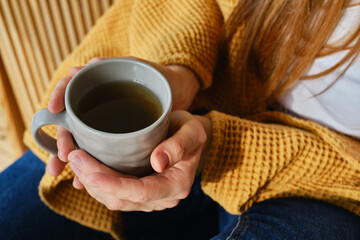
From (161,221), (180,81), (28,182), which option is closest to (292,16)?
(180,81)

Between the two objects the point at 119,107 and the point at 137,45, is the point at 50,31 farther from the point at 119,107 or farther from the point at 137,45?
the point at 119,107

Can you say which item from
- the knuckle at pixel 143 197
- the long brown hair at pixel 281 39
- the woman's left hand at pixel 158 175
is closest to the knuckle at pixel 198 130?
the woman's left hand at pixel 158 175

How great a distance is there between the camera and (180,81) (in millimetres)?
626

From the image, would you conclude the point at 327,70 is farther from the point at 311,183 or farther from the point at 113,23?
the point at 113,23

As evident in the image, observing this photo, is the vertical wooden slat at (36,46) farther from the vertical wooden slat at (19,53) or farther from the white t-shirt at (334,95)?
the white t-shirt at (334,95)

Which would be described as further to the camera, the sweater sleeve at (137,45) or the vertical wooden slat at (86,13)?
the vertical wooden slat at (86,13)

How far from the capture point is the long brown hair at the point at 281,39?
1.82ft

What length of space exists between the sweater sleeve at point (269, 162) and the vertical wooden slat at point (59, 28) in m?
0.69

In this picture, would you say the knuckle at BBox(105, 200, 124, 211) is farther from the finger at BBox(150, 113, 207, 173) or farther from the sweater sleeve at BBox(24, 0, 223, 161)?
the sweater sleeve at BBox(24, 0, 223, 161)

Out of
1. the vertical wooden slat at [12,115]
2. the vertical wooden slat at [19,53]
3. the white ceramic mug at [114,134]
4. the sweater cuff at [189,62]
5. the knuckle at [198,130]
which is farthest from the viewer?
the vertical wooden slat at [12,115]

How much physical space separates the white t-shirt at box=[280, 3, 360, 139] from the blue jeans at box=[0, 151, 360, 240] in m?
0.16

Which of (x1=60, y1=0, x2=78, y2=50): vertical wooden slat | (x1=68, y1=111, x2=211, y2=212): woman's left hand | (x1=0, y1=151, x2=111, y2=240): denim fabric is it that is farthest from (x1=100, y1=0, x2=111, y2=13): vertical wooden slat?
(x1=68, y1=111, x2=211, y2=212): woman's left hand

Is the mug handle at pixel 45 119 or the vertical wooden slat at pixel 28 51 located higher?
the mug handle at pixel 45 119

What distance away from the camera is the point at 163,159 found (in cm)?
43
